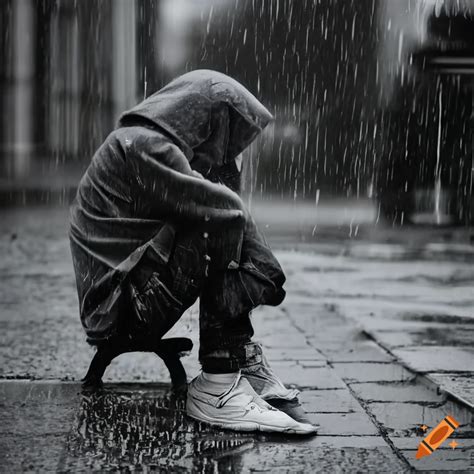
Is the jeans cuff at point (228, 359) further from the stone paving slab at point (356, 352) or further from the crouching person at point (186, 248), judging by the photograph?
the stone paving slab at point (356, 352)

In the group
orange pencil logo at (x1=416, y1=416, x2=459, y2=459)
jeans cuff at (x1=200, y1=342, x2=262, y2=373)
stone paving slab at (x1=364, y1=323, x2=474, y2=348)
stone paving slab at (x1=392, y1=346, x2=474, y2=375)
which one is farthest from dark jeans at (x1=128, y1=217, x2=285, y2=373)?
stone paving slab at (x1=364, y1=323, x2=474, y2=348)

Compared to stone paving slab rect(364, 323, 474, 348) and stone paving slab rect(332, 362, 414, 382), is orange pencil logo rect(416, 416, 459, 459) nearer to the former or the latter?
stone paving slab rect(332, 362, 414, 382)

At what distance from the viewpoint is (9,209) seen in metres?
15.1

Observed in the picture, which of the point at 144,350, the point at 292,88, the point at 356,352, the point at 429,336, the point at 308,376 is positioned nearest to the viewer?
the point at 144,350

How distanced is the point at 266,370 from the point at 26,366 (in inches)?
48.2

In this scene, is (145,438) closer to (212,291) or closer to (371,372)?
(212,291)

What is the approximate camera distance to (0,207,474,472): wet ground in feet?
9.46

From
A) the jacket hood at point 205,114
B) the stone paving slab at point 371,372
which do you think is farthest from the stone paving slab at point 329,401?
the jacket hood at point 205,114

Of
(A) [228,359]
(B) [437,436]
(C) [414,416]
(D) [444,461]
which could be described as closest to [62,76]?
(A) [228,359]

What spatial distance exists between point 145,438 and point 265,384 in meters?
0.51

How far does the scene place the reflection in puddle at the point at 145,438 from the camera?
110 inches

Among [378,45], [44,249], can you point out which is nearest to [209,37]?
[378,45]

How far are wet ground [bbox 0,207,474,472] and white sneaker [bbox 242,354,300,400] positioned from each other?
8cm

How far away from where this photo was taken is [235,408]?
3.23 m
